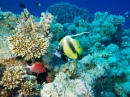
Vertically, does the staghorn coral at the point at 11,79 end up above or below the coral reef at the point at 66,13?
below

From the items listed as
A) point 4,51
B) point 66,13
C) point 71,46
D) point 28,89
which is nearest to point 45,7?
point 66,13

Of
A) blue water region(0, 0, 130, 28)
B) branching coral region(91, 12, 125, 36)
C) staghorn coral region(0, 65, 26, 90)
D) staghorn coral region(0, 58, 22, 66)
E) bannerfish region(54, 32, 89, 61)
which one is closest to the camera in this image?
bannerfish region(54, 32, 89, 61)

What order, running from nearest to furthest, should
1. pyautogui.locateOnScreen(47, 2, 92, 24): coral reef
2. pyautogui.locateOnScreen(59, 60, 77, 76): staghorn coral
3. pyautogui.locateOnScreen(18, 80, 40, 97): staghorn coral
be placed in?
pyautogui.locateOnScreen(18, 80, 40, 97): staghorn coral → pyautogui.locateOnScreen(59, 60, 77, 76): staghorn coral → pyautogui.locateOnScreen(47, 2, 92, 24): coral reef

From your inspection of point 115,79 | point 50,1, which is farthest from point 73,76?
point 50,1

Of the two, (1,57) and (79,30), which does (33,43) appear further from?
(79,30)

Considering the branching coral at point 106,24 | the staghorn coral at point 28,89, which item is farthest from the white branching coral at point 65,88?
the branching coral at point 106,24

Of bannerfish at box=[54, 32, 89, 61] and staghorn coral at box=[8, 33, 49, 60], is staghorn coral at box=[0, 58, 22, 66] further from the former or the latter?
bannerfish at box=[54, 32, 89, 61]

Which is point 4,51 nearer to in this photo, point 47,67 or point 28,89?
point 47,67

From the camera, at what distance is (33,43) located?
3.72 metres

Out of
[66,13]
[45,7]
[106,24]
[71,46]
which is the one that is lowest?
[71,46]

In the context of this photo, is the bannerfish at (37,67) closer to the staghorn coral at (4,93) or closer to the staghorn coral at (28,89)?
the staghorn coral at (28,89)

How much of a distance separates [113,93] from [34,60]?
9.55ft

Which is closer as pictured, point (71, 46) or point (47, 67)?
point (71, 46)

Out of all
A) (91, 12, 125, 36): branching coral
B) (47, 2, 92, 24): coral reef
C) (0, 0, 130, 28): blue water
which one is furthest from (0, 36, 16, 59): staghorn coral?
(0, 0, 130, 28): blue water
